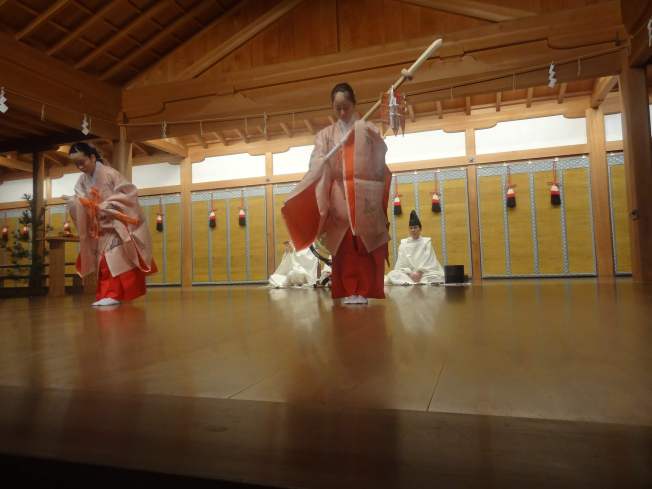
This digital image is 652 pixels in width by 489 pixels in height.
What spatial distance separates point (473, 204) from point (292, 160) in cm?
370

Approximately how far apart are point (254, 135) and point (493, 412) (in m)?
9.66

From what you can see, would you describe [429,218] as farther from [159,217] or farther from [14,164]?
[14,164]

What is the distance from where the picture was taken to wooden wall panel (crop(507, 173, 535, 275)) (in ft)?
27.4

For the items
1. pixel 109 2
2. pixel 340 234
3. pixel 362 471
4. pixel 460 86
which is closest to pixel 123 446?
pixel 362 471

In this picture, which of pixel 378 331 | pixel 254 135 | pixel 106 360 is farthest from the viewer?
pixel 254 135

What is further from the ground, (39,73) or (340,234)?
(39,73)

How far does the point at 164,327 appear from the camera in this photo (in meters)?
1.93

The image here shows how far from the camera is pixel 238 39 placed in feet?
23.2

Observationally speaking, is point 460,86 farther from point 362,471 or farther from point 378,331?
point 362,471

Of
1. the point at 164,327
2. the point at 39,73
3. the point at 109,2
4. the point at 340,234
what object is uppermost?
the point at 109,2

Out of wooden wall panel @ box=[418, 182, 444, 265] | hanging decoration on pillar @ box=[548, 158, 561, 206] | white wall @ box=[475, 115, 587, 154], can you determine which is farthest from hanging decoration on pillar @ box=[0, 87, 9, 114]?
hanging decoration on pillar @ box=[548, 158, 561, 206]

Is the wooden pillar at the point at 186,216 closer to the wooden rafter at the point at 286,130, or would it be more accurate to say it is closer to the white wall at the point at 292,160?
the white wall at the point at 292,160

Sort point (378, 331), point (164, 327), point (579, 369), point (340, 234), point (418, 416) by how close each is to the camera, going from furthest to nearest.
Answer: point (340, 234) < point (164, 327) < point (378, 331) < point (579, 369) < point (418, 416)

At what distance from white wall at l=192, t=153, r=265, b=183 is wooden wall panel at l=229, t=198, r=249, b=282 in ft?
1.94
